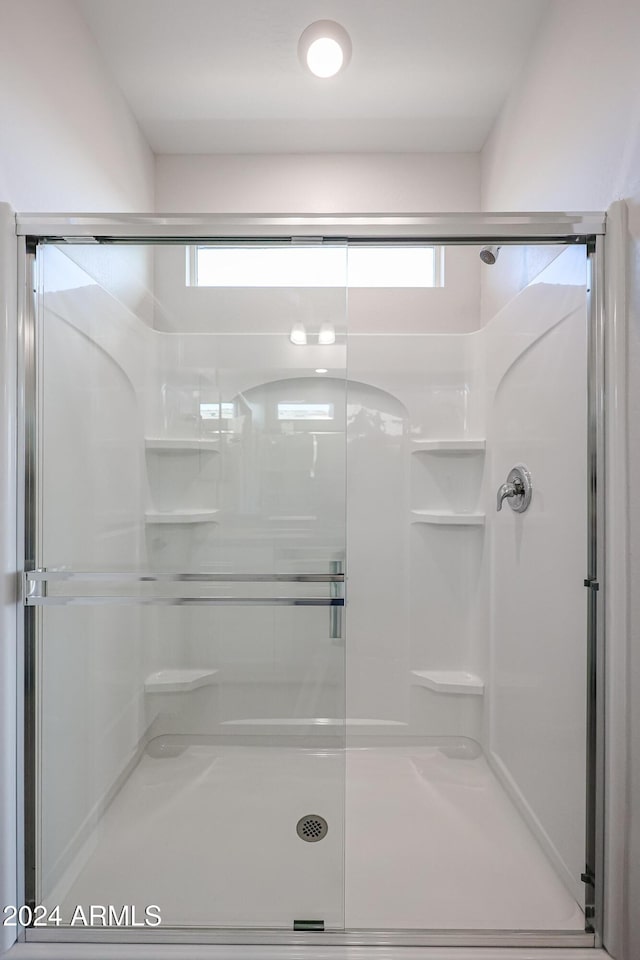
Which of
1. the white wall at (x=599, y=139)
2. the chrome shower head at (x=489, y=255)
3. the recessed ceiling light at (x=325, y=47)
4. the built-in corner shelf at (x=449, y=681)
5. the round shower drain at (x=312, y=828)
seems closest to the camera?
the white wall at (x=599, y=139)

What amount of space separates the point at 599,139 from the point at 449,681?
1.94 metres

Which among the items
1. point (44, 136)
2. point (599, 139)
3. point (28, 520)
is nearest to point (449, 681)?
point (28, 520)

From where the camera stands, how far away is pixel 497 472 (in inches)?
88.5

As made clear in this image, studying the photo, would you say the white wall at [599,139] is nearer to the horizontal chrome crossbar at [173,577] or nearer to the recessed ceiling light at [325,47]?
the recessed ceiling light at [325,47]

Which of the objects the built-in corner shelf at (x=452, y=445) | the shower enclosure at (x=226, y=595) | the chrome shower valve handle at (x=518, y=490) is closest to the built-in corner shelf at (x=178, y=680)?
the shower enclosure at (x=226, y=595)

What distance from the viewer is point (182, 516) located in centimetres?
147

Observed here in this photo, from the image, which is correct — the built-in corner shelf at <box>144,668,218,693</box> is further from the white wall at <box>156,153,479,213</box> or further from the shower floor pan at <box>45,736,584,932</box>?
the white wall at <box>156,153,479,213</box>

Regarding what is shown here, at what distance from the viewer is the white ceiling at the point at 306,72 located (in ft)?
6.02

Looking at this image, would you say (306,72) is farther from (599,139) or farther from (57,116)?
(599,139)

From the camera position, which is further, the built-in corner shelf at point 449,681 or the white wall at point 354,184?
the white wall at point 354,184

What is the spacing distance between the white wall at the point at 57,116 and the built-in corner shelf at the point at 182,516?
0.86 m

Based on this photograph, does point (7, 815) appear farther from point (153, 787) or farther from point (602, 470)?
point (602, 470)

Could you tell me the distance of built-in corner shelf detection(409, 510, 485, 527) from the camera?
2379mm

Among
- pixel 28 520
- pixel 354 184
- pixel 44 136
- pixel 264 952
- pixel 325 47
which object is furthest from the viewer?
pixel 354 184
